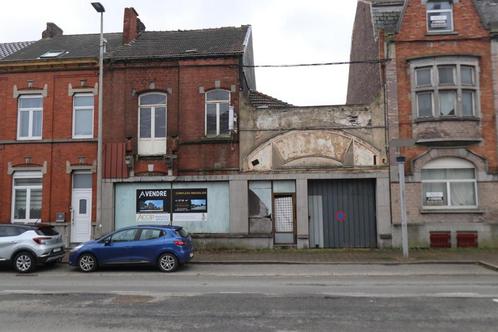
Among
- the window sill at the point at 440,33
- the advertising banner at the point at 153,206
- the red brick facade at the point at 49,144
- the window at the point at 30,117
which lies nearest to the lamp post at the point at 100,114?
the red brick facade at the point at 49,144

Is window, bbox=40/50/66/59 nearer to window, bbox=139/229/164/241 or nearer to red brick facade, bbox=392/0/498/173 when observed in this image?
window, bbox=139/229/164/241

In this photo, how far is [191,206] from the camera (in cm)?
1891

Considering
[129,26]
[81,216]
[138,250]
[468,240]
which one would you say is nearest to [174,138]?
[81,216]

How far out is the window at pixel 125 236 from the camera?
13.9 metres

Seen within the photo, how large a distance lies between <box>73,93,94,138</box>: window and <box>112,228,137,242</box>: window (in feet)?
25.0

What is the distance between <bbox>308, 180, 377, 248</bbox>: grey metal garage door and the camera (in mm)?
18255

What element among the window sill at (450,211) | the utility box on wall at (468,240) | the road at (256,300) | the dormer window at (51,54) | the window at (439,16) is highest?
the window at (439,16)

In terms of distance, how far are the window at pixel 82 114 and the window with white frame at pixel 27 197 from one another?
8.46 ft

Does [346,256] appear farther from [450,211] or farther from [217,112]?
[217,112]

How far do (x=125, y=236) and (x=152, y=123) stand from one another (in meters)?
6.92

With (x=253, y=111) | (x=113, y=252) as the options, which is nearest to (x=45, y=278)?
(x=113, y=252)

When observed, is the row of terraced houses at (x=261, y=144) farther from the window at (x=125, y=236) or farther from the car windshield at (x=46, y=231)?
the window at (x=125, y=236)

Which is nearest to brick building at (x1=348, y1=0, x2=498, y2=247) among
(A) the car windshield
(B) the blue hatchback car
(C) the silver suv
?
(B) the blue hatchback car

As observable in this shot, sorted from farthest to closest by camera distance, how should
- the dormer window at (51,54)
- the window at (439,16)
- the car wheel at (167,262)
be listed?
the dormer window at (51,54)
the window at (439,16)
the car wheel at (167,262)
